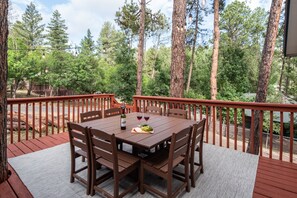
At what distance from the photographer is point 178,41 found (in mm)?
4672

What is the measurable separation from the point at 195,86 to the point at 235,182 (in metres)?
13.8

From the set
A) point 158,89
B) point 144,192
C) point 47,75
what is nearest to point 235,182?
point 144,192

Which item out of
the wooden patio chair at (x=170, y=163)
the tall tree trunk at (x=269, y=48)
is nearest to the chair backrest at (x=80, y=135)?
the wooden patio chair at (x=170, y=163)

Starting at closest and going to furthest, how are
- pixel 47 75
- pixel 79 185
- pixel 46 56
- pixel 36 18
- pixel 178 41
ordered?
pixel 79 185 → pixel 178 41 → pixel 47 75 → pixel 46 56 → pixel 36 18

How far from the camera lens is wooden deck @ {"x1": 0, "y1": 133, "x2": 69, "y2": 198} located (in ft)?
6.57

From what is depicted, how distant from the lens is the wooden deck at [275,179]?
2.08 metres

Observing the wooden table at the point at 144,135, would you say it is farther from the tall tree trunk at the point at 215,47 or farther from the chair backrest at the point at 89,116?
the tall tree trunk at the point at 215,47

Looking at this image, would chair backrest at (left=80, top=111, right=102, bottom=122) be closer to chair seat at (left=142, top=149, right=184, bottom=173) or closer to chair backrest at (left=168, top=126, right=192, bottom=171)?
chair seat at (left=142, top=149, right=184, bottom=173)

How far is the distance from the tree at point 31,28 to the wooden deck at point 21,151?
2339 centimetres

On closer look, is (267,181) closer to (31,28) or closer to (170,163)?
(170,163)

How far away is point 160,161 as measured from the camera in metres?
2.12

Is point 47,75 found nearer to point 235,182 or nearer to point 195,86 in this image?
point 195,86

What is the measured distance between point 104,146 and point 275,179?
2289 millimetres

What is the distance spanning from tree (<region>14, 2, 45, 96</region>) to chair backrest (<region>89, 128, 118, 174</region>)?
2553 cm
